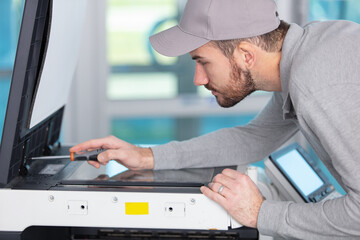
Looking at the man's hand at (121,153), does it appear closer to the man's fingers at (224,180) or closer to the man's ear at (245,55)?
the man's fingers at (224,180)

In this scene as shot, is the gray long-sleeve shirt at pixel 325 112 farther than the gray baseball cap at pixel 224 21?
No

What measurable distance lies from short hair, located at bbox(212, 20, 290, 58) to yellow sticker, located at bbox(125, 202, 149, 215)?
45 centimetres

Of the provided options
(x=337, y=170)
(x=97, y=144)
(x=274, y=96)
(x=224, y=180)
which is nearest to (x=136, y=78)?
(x=274, y=96)

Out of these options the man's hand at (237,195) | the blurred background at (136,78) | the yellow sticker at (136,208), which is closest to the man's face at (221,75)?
the man's hand at (237,195)

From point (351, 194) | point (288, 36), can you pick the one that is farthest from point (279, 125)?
point (351, 194)

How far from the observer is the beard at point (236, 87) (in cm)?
141

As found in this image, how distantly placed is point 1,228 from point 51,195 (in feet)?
0.46

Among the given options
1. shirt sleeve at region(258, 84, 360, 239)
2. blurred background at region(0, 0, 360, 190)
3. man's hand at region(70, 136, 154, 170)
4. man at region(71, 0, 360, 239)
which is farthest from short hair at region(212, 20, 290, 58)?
blurred background at region(0, 0, 360, 190)

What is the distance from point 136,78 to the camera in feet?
11.4

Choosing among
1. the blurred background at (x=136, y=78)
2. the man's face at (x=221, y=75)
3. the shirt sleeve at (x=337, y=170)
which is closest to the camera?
the shirt sleeve at (x=337, y=170)

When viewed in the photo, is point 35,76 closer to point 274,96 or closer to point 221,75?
point 221,75

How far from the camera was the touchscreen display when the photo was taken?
1582 millimetres

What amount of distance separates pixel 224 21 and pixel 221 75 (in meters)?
0.16

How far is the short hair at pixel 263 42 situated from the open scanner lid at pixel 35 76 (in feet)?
1.30
